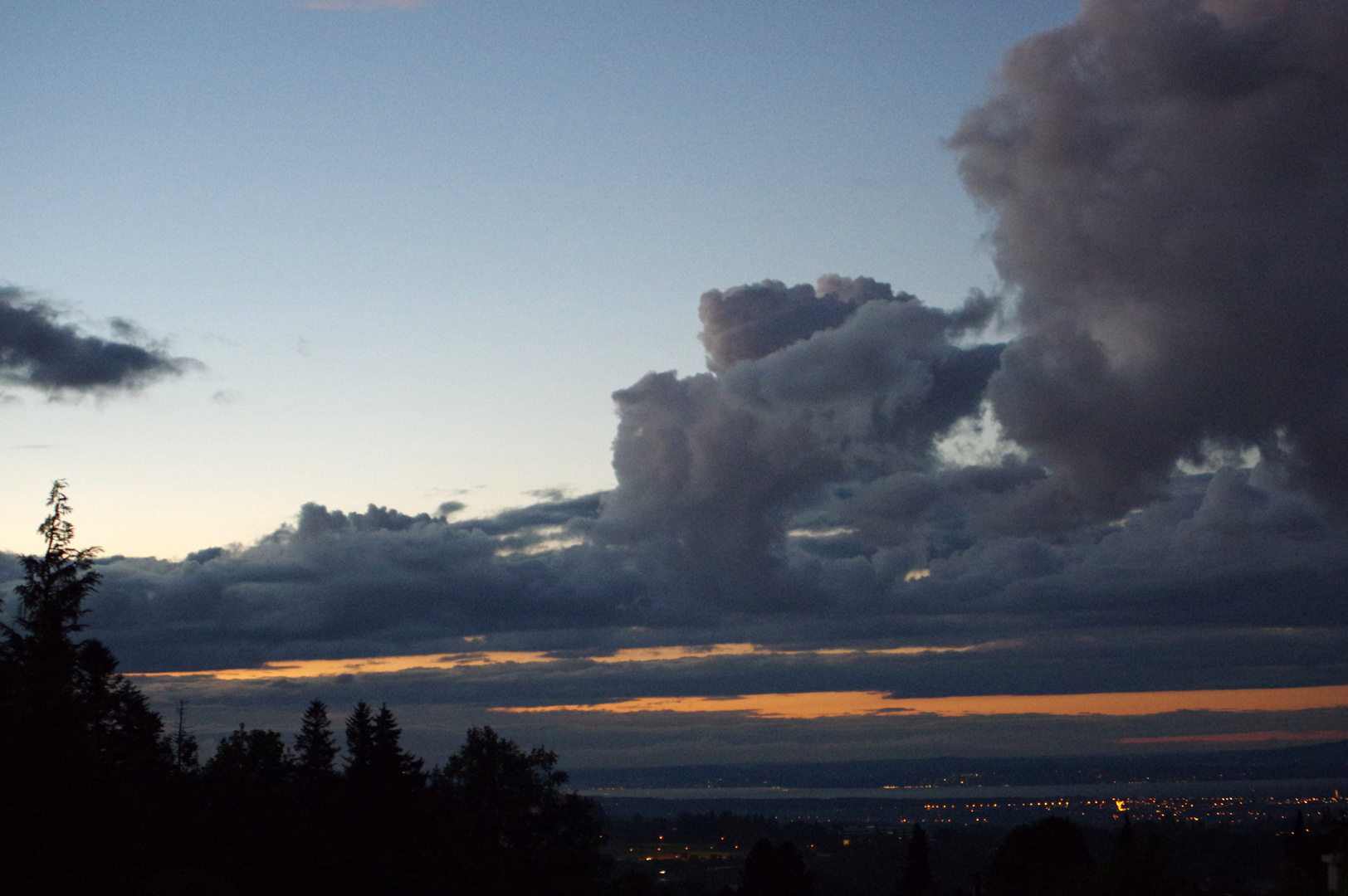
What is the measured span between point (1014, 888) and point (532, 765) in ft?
110

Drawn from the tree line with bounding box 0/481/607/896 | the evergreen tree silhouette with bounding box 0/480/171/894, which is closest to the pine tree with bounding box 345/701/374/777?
the tree line with bounding box 0/481/607/896

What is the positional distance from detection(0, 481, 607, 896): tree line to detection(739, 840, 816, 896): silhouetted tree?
30.9 meters

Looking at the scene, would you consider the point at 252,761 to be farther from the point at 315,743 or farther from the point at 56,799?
the point at 56,799

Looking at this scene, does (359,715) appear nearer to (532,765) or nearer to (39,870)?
(532,765)

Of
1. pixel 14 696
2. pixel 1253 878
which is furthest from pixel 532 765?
pixel 1253 878

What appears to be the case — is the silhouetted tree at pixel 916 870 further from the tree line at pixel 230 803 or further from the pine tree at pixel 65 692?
the pine tree at pixel 65 692

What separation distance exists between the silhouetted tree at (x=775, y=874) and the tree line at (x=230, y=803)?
30.9m

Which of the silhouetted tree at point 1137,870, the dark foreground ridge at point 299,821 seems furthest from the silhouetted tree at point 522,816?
the silhouetted tree at point 1137,870

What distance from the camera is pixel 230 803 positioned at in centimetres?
8081

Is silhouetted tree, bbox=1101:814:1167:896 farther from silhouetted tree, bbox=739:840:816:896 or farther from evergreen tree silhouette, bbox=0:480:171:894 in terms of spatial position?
silhouetted tree, bbox=739:840:816:896

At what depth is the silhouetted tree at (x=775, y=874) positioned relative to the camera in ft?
400

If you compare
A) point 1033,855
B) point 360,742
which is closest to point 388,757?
point 360,742

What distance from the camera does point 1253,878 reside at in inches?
6309

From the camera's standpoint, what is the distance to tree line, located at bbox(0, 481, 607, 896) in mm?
34094
